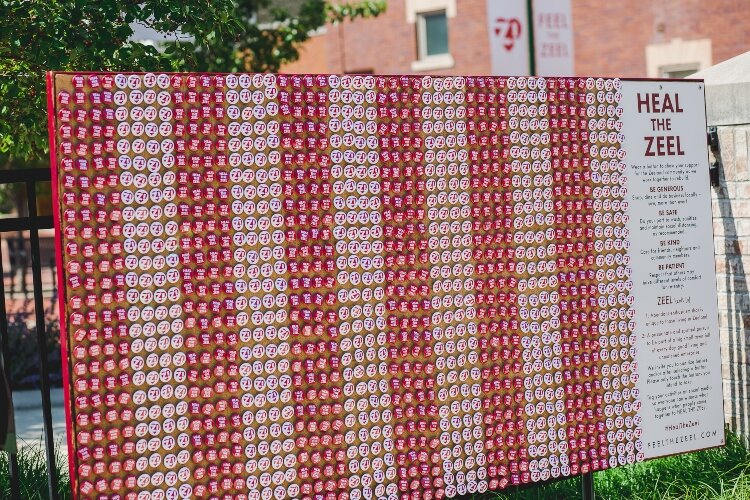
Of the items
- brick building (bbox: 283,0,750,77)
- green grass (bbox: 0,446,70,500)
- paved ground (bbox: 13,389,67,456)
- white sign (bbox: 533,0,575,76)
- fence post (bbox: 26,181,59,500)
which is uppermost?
brick building (bbox: 283,0,750,77)

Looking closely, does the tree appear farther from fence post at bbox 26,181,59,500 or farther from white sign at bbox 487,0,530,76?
white sign at bbox 487,0,530,76

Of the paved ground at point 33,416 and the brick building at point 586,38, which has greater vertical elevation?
the brick building at point 586,38

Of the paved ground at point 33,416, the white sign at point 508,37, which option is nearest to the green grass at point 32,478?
the paved ground at point 33,416

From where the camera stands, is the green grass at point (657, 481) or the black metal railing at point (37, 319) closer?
the black metal railing at point (37, 319)

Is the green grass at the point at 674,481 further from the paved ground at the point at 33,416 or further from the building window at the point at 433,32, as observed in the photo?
the building window at the point at 433,32

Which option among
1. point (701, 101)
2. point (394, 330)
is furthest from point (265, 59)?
point (394, 330)

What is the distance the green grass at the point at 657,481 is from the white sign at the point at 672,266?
26 cm

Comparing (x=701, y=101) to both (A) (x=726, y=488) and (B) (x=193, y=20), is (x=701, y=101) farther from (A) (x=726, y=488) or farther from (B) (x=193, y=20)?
(B) (x=193, y=20)

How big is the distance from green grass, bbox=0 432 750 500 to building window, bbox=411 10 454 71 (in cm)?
1975

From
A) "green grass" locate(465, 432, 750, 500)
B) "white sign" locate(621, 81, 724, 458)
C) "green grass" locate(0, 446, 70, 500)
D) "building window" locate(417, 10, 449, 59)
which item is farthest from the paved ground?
"building window" locate(417, 10, 449, 59)

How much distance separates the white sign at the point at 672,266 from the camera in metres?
4.94

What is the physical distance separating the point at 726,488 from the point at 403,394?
80.4 inches

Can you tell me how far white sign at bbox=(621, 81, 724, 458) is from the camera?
494cm

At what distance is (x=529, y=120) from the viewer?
181 inches
